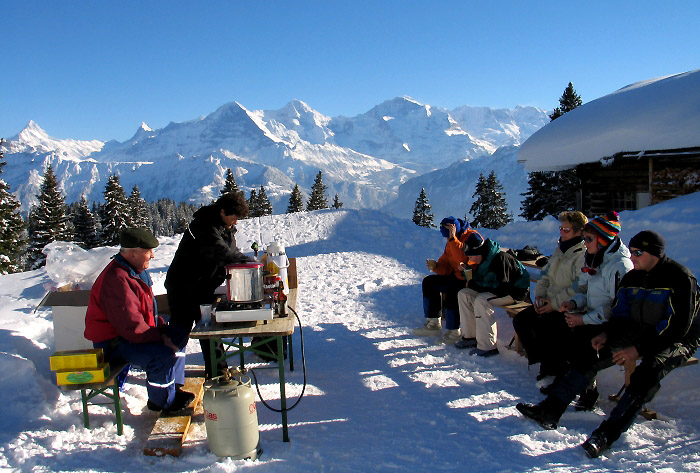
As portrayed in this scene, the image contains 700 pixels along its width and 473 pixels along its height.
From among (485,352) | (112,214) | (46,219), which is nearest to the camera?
(485,352)

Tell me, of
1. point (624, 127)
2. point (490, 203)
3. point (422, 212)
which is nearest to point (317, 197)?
point (422, 212)

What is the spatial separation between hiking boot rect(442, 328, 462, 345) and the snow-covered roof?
7.69 metres

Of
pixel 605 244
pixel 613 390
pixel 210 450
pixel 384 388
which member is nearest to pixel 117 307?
pixel 210 450

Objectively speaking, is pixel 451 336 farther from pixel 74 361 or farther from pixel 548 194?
pixel 548 194

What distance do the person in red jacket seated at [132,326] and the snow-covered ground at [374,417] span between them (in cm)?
43

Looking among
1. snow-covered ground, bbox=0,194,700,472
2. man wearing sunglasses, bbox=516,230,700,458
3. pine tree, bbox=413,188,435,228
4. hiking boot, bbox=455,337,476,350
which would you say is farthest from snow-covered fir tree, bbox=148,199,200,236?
man wearing sunglasses, bbox=516,230,700,458

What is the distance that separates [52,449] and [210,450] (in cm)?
115

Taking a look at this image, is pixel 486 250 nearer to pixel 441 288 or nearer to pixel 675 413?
pixel 441 288

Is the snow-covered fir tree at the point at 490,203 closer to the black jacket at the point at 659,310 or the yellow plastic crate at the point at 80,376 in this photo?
the black jacket at the point at 659,310

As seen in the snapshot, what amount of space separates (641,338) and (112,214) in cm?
3830

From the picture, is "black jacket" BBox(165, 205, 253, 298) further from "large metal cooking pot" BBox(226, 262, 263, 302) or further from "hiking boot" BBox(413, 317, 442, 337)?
"hiking boot" BBox(413, 317, 442, 337)

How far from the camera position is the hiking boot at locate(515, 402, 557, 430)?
404 cm

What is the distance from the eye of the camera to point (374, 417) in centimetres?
444

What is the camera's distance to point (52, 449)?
11.9 ft
